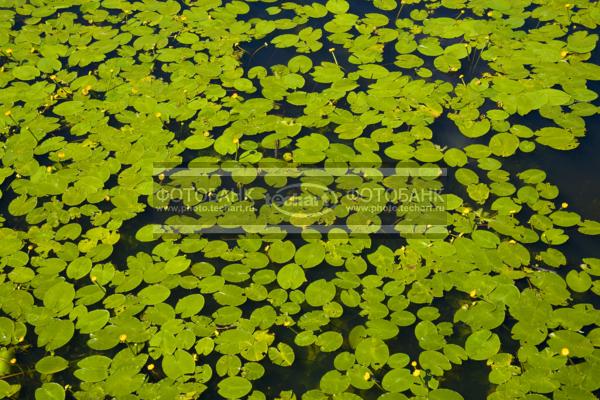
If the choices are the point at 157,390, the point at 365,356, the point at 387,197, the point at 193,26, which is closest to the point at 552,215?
the point at 387,197

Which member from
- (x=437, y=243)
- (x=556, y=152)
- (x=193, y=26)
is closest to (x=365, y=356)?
(x=437, y=243)

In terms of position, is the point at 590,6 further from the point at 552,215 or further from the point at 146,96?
the point at 146,96

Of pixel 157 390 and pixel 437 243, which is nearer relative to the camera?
pixel 157 390

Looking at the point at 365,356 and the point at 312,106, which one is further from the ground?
the point at 312,106

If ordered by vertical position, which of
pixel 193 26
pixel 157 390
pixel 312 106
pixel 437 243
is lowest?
pixel 157 390

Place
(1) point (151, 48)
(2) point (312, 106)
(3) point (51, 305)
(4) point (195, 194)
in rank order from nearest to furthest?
(3) point (51, 305)
(4) point (195, 194)
(2) point (312, 106)
(1) point (151, 48)

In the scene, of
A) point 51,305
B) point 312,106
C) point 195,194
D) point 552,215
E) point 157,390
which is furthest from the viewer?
point 312,106
